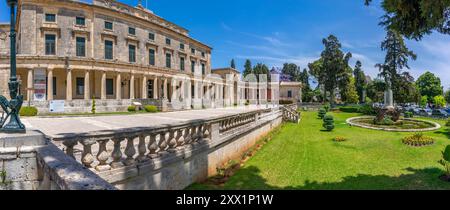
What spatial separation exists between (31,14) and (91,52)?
23.6ft

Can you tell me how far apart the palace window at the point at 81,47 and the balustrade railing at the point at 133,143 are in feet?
97.0

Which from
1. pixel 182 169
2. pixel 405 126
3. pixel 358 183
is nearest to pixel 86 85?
pixel 182 169

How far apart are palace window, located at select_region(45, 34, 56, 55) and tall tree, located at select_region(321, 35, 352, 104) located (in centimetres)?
4784

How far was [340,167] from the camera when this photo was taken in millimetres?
9289

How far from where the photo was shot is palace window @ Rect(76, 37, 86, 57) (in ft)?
103

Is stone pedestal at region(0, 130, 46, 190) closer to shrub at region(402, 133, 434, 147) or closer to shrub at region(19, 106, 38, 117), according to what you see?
shrub at region(402, 133, 434, 147)

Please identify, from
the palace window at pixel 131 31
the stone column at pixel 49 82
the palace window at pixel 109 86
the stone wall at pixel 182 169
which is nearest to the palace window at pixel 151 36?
the palace window at pixel 131 31

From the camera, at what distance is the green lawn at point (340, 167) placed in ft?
24.5

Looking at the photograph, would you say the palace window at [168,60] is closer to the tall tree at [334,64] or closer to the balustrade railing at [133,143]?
the tall tree at [334,64]

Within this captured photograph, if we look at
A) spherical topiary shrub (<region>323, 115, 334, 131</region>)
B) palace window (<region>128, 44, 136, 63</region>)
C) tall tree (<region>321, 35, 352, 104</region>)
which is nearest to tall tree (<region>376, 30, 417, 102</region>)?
tall tree (<region>321, 35, 352, 104</region>)

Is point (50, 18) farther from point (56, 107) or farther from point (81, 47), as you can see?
point (56, 107)

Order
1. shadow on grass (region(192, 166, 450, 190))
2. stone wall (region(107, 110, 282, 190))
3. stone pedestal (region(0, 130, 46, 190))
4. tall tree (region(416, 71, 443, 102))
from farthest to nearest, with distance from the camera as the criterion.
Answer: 1. tall tree (region(416, 71, 443, 102))
2. shadow on grass (region(192, 166, 450, 190))
3. stone wall (region(107, 110, 282, 190))
4. stone pedestal (region(0, 130, 46, 190))

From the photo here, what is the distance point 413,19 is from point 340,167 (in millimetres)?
5461
